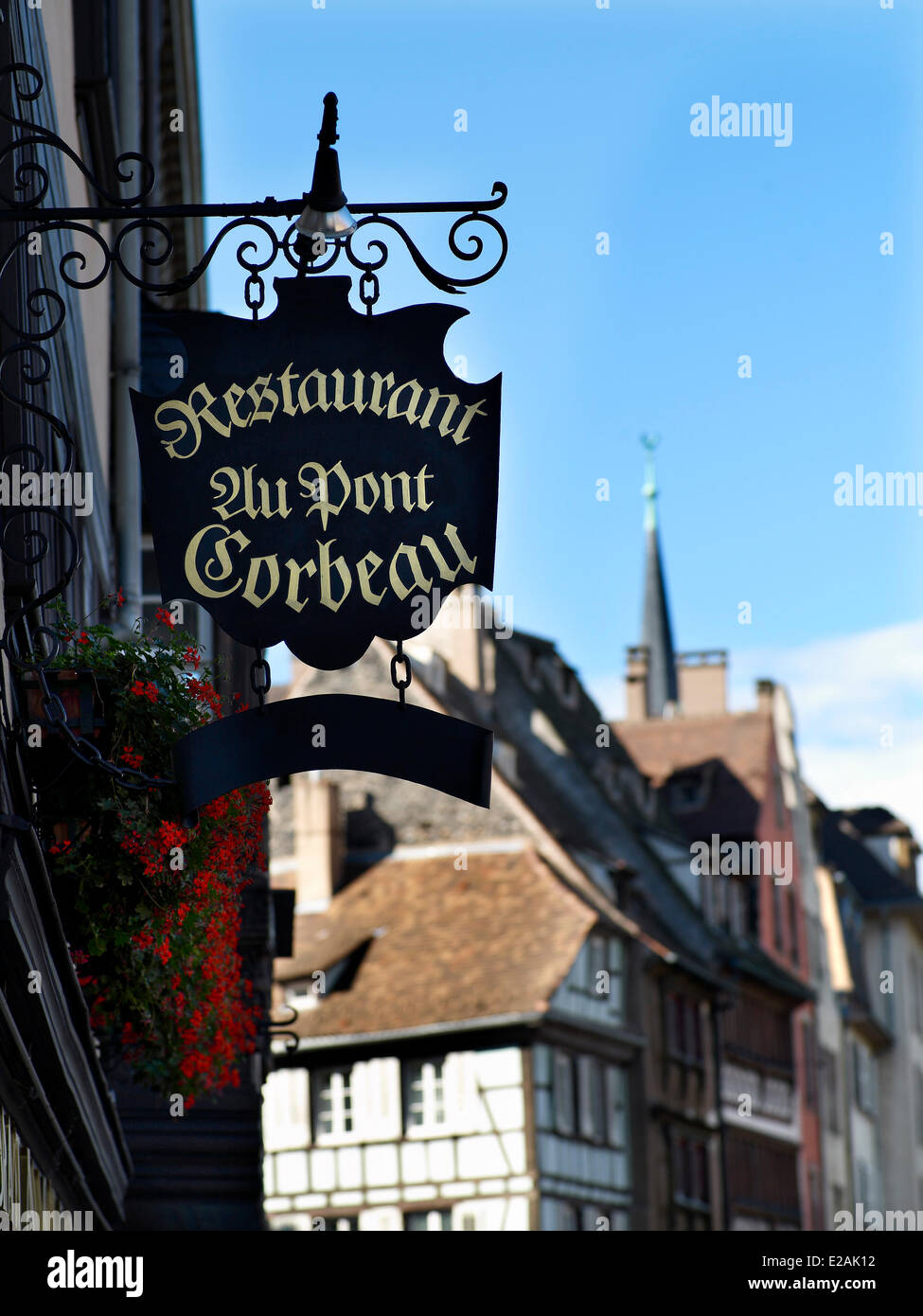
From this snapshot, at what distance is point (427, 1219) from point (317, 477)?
26.2 meters

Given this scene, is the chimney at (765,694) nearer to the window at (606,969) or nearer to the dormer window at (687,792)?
the dormer window at (687,792)

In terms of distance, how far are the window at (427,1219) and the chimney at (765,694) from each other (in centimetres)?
2167

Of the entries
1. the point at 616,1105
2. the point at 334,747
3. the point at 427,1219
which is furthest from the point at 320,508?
the point at 616,1105

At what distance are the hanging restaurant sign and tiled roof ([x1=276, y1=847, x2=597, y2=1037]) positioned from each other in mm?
25005

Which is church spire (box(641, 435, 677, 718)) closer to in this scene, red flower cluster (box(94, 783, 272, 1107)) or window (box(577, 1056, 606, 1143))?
window (box(577, 1056, 606, 1143))

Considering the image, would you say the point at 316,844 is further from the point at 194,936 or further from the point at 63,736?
the point at 63,736

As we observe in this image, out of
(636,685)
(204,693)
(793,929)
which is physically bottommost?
(204,693)

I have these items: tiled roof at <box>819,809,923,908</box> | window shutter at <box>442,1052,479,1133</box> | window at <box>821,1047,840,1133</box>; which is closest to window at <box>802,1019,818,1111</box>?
window at <box>821,1047,840,1133</box>

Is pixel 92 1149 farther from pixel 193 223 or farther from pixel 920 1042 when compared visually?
pixel 920 1042

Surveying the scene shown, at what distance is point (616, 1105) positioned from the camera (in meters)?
34.3

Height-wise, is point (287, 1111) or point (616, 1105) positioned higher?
point (616, 1105)

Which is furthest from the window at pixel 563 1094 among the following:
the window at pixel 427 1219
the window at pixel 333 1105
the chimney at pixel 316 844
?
the chimney at pixel 316 844
